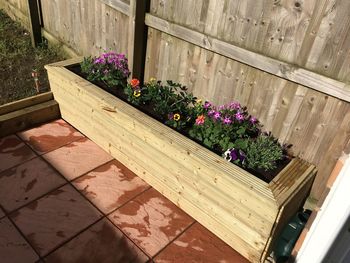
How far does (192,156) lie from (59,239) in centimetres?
142

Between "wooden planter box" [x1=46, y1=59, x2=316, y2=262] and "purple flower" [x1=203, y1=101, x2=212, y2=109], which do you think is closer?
"wooden planter box" [x1=46, y1=59, x2=316, y2=262]

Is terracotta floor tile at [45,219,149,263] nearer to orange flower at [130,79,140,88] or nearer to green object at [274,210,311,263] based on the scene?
green object at [274,210,311,263]

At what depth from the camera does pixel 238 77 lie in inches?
129

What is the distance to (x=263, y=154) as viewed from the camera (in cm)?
309

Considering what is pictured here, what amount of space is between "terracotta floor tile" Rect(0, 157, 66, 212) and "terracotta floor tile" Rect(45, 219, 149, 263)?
75 cm

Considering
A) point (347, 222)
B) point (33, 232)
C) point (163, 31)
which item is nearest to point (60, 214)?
point (33, 232)

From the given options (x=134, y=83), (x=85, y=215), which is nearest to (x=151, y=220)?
(x=85, y=215)

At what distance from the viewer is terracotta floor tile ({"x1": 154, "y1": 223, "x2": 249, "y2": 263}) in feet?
9.89

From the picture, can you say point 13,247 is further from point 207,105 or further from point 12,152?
point 207,105

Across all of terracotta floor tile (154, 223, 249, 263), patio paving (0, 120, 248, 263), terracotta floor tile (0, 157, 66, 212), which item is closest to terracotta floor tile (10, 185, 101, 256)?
patio paving (0, 120, 248, 263)

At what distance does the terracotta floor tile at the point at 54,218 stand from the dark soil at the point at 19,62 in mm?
1849

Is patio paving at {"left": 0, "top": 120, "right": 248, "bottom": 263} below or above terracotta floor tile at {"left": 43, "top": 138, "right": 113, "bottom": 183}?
below

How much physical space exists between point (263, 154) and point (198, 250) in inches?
42.2

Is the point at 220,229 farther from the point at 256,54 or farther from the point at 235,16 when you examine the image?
the point at 235,16
